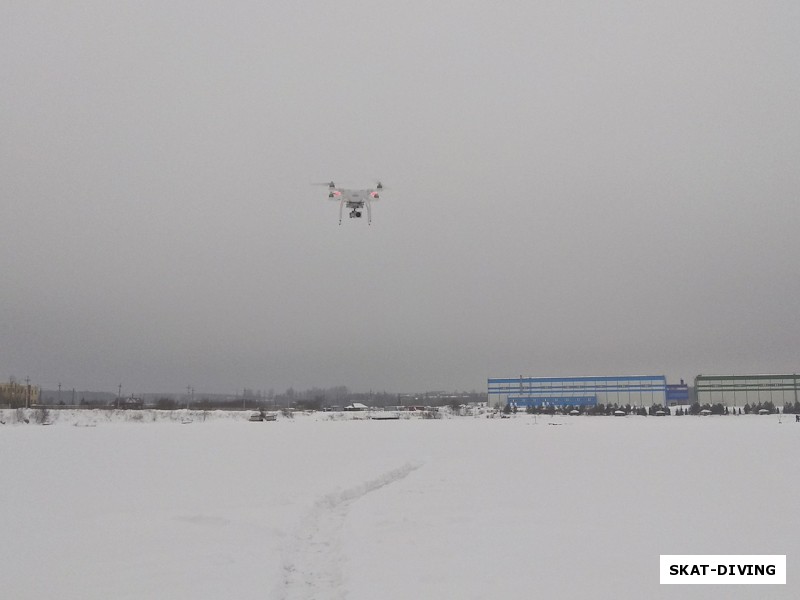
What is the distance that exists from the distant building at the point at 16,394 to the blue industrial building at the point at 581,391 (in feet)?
242

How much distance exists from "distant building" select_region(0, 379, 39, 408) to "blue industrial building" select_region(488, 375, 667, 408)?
73.8m

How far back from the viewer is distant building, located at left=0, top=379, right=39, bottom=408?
312 ft

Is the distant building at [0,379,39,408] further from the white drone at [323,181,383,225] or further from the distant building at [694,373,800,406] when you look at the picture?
the distant building at [694,373,800,406]

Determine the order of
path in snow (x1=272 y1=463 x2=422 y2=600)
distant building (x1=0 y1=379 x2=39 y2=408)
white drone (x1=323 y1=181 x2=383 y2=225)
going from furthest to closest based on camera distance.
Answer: distant building (x1=0 y1=379 x2=39 y2=408)
white drone (x1=323 y1=181 x2=383 y2=225)
path in snow (x1=272 y1=463 x2=422 y2=600)

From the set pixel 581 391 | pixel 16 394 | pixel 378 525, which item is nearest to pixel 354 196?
pixel 378 525

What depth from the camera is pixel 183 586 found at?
8.35 meters

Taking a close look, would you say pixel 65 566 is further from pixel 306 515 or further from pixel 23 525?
pixel 306 515

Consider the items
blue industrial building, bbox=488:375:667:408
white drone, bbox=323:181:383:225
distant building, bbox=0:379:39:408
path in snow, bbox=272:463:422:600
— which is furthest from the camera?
blue industrial building, bbox=488:375:667:408

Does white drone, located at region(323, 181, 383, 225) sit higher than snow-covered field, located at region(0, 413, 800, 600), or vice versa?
white drone, located at region(323, 181, 383, 225)

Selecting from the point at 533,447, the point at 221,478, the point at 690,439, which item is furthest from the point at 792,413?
the point at 221,478

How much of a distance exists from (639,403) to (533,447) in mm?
79776

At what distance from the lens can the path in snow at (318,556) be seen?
8492mm

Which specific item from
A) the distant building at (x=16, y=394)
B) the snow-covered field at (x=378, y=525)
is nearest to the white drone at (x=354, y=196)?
the snow-covered field at (x=378, y=525)

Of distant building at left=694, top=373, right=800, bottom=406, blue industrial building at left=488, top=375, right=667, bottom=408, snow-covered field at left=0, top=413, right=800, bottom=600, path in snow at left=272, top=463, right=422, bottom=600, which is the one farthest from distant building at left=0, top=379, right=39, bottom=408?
distant building at left=694, top=373, right=800, bottom=406
